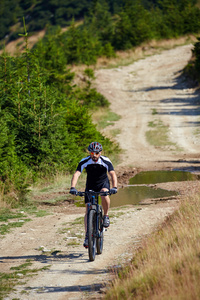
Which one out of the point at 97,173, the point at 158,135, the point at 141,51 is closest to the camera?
the point at 97,173

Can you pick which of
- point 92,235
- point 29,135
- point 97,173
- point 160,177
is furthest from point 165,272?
point 29,135

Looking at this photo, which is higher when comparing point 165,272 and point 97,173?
point 97,173

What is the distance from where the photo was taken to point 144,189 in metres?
16.1

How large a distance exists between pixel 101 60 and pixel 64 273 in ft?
144

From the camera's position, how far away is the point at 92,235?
7902 mm

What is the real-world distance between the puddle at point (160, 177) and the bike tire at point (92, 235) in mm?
9506

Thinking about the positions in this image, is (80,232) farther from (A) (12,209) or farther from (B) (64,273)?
(A) (12,209)

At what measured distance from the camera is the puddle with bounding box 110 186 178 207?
1455 cm

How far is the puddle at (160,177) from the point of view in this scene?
17438 mm

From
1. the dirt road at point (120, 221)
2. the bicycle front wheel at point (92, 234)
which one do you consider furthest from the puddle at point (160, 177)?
the bicycle front wheel at point (92, 234)

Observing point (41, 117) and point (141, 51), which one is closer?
point (41, 117)

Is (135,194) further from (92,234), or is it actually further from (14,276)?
(14,276)

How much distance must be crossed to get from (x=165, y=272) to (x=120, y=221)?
545 cm

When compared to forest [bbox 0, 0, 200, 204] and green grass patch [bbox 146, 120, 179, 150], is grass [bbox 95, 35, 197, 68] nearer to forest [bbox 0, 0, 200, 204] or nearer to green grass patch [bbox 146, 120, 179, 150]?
forest [bbox 0, 0, 200, 204]
